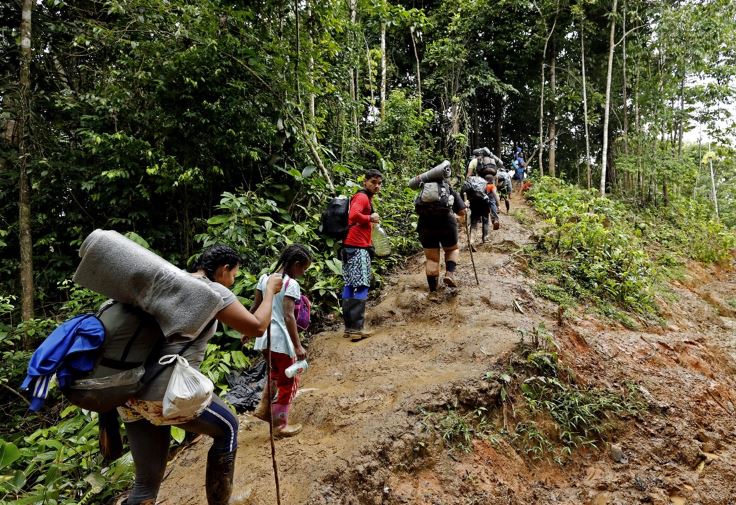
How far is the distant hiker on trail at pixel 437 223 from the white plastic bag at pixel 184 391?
13.3 feet

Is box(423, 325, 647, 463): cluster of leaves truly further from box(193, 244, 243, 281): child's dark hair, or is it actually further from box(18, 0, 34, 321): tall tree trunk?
box(18, 0, 34, 321): tall tree trunk

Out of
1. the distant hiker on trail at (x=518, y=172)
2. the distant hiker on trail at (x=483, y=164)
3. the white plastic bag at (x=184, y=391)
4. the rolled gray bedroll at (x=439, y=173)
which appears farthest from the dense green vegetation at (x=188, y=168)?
the distant hiker on trail at (x=518, y=172)

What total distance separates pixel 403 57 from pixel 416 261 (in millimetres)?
13683

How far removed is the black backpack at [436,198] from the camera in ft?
18.0

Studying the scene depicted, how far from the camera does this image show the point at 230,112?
7379mm

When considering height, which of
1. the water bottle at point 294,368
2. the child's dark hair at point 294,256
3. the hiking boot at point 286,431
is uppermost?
the child's dark hair at point 294,256

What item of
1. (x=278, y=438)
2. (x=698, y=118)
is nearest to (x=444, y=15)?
(x=698, y=118)

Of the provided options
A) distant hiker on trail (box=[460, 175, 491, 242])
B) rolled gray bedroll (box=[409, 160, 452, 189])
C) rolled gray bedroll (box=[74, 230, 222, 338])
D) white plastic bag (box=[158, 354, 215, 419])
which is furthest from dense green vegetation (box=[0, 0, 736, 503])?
rolled gray bedroll (box=[74, 230, 222, 338])

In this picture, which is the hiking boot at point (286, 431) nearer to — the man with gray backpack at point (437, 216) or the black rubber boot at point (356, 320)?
the black rubber boot at point (356, 320)

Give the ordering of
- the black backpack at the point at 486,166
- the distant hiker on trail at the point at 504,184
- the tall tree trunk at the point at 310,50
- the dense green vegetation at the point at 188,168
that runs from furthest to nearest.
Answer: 1. the distant hiker on trail at the point at 504,184
2. the black backpack at the point at 486,166
3. the tall tree trunk at the point at 310,50
4. the dense green vegetation at the point at 188,168

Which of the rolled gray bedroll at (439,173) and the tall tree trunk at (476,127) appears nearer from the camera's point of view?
the rolled gray bedroll at (439,173)

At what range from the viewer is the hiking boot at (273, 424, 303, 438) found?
349cm

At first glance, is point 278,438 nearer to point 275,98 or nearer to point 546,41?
point 275,98

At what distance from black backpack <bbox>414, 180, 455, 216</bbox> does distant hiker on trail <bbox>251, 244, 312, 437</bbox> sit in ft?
8.76
